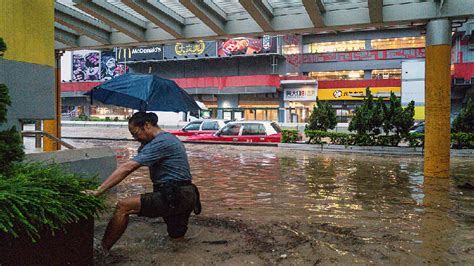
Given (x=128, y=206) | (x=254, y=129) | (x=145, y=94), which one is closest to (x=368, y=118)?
(x=254, y=129)

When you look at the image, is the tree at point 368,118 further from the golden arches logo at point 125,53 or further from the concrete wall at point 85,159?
the golden arches logo at point 125,53

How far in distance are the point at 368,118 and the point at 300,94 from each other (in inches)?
1042

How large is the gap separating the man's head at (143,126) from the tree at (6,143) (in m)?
1.12

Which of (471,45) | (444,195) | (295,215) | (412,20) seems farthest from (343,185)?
(471,45)

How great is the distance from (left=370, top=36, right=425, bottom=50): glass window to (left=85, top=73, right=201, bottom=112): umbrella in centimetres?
4300

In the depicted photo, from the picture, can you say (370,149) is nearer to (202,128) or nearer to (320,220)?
(202,128)

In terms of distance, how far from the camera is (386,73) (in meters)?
45.3

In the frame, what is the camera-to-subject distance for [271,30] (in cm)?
1294

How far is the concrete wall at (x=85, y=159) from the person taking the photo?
697cm

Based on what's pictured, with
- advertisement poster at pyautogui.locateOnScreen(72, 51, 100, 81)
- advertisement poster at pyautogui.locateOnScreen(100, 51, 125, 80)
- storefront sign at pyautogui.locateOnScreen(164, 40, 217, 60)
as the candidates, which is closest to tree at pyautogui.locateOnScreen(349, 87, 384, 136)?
storefront sign at pyautogui.locateOnScreen(164, 40, 217, 60)

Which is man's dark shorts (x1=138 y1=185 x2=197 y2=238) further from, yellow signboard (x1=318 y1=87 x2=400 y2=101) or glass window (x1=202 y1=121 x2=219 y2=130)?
yellow signboard (x1=318 y1=87 x2=400 y2=101)

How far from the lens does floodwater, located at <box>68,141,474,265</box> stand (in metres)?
4.69

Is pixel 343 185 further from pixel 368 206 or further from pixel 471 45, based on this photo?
pixel 471 45

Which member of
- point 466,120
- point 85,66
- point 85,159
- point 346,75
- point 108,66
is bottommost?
point 85,159
